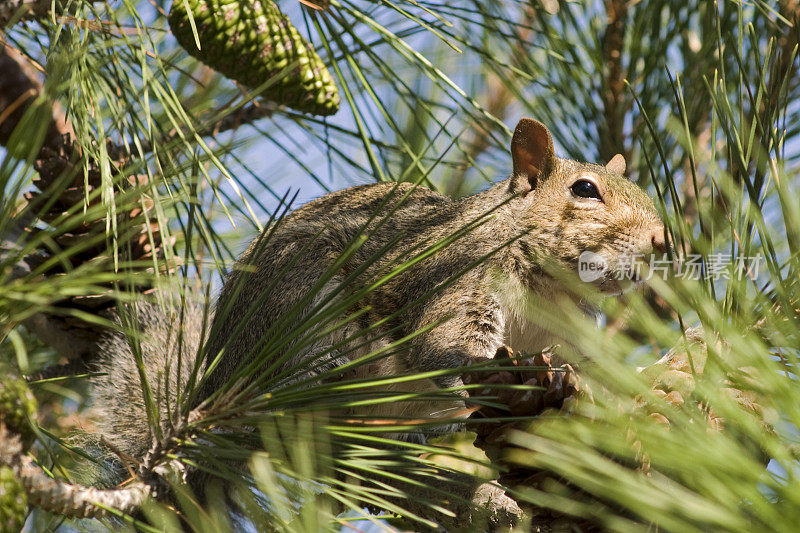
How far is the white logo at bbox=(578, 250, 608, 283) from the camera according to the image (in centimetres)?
142

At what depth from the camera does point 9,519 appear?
2.05 feet

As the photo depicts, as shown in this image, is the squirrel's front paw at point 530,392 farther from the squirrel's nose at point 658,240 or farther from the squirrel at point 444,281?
the squirrel's nose at point 658,240

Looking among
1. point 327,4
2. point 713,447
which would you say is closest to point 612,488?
point 713,447

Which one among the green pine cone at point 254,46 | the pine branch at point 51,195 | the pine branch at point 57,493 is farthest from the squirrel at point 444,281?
the pine branch at point 57,493

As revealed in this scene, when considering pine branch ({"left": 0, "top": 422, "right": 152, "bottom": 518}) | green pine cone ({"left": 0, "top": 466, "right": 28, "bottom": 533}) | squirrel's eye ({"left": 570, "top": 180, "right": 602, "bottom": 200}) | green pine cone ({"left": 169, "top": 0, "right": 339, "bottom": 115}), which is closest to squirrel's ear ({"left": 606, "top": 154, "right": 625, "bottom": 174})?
squirrel's eye ({"left": 570, "top": 180, "right": 602, "bottom": 200})

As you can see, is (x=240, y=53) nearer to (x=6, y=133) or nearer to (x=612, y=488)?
(x=6, y=133)

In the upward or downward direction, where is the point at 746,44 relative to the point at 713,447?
upward

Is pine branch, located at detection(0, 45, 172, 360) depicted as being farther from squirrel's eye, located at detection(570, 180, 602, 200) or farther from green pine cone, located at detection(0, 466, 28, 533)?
squirrel's eye, located at detection(570, 180, 602, 200)

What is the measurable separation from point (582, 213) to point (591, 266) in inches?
4.5

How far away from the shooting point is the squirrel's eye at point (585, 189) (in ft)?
4.93

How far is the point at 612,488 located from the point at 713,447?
85 millimetres

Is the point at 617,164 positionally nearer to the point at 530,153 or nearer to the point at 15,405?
the point at 530,153

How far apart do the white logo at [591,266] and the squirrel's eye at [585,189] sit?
0.41 feet

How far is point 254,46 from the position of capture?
1.17 metres
